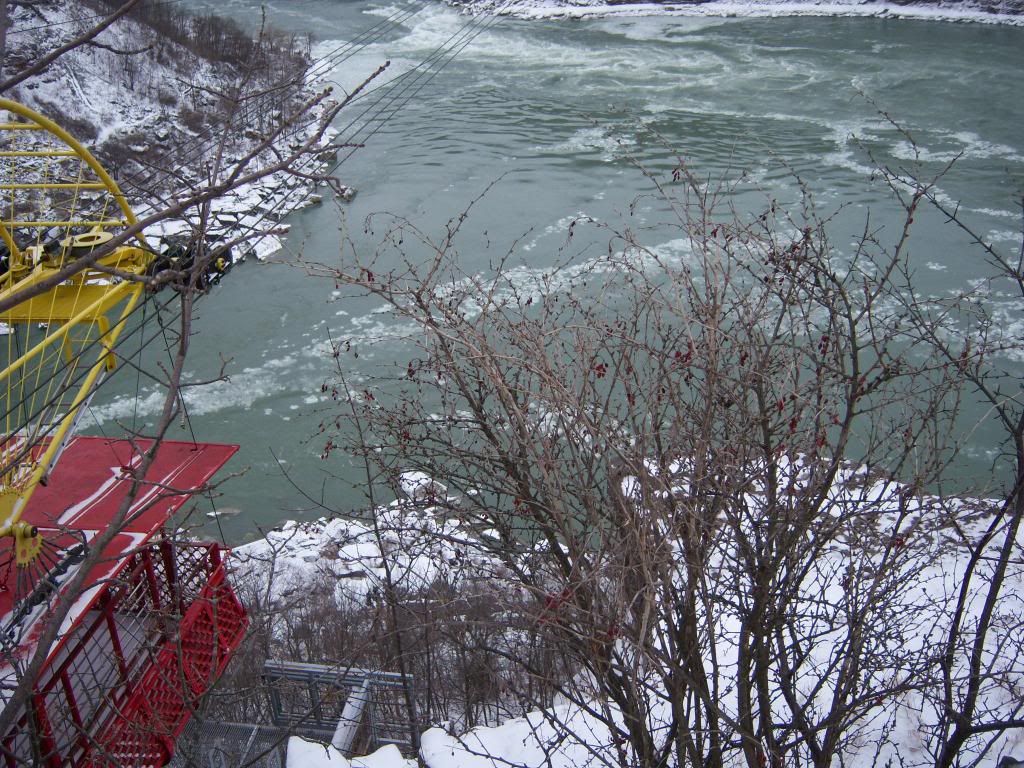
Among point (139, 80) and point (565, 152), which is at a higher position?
point (139, 80)

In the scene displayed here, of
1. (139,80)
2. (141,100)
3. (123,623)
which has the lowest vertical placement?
(123,623)

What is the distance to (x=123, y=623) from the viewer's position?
6.40 meters

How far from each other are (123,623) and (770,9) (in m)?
31.4

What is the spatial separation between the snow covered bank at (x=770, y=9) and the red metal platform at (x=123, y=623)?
100ft

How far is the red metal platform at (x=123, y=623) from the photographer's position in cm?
478

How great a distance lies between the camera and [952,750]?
5.01 metres

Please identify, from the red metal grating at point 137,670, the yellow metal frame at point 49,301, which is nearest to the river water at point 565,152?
the yellow metal frame at point 49,301

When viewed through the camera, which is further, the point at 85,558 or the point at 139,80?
the point at 139,80

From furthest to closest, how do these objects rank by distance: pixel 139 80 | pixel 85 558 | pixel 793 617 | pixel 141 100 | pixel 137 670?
pixel 139 80 → pixel 141 100 → pixel 137 670 → pixel 793 617 → pixel 85 558

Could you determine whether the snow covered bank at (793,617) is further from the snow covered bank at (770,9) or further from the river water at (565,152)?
the snow covered bank at (770,9)

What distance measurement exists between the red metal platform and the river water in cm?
323

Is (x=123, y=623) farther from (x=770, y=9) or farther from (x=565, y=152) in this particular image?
(x=770, y=9)

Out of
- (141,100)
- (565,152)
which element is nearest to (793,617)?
(565,152)

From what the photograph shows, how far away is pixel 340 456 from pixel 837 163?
40.4ft
